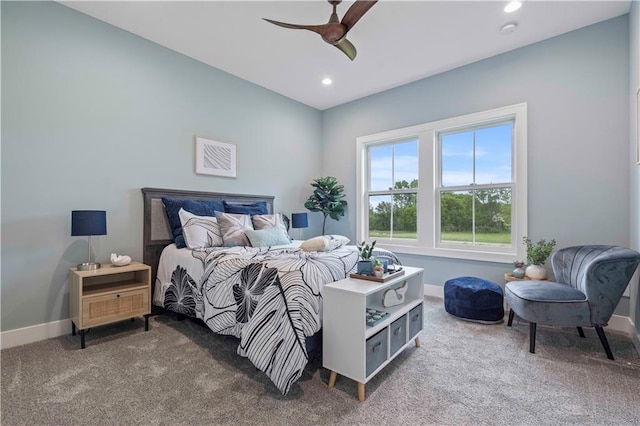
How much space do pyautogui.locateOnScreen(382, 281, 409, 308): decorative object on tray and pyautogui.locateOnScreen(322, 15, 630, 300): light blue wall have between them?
1.84 m

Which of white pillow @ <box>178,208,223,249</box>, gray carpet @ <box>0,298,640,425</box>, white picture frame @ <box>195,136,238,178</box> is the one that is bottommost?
gray carpet @ <box>0,298,640,425</box>

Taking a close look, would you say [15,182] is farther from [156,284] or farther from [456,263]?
[456,263]

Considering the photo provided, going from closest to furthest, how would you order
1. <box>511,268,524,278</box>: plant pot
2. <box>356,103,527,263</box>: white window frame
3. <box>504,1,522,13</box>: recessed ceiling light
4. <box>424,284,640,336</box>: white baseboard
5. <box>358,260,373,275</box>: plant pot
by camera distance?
<box>358,260,373,275</box>: plant pot
<box>424,284,640,336</box>: white baseboard
<box>504,1,522,13</box>: recessed ceiling light
<box>511,268,524,278</box>: plant pot
<box>356,103,527,263</box>: white window frame

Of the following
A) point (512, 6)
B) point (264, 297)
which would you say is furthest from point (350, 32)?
point (264, 297)

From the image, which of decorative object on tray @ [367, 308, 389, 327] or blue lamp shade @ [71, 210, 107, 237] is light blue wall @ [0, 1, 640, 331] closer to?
blue lamp shade @ [71, 210, 107, 237]

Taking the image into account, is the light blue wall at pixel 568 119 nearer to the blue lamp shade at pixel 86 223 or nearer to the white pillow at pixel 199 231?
the white pillow at pixel 199 231

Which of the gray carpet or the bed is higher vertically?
the bed

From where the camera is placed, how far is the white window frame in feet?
10.7

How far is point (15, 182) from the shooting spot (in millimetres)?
2383

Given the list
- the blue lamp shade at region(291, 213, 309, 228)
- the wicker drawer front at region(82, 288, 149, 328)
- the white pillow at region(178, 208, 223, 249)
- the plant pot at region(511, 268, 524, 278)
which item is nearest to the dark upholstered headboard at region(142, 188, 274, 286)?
the white pillow at region(178, 208, 223, 249)

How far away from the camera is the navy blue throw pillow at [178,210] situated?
3.07 meters

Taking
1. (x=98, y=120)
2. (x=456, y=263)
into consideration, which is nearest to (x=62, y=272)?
(x=98, y=120)

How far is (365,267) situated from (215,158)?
2.65 meters

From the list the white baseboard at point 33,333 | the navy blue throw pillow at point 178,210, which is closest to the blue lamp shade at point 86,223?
the navy blue throw pillow at point 178,210
